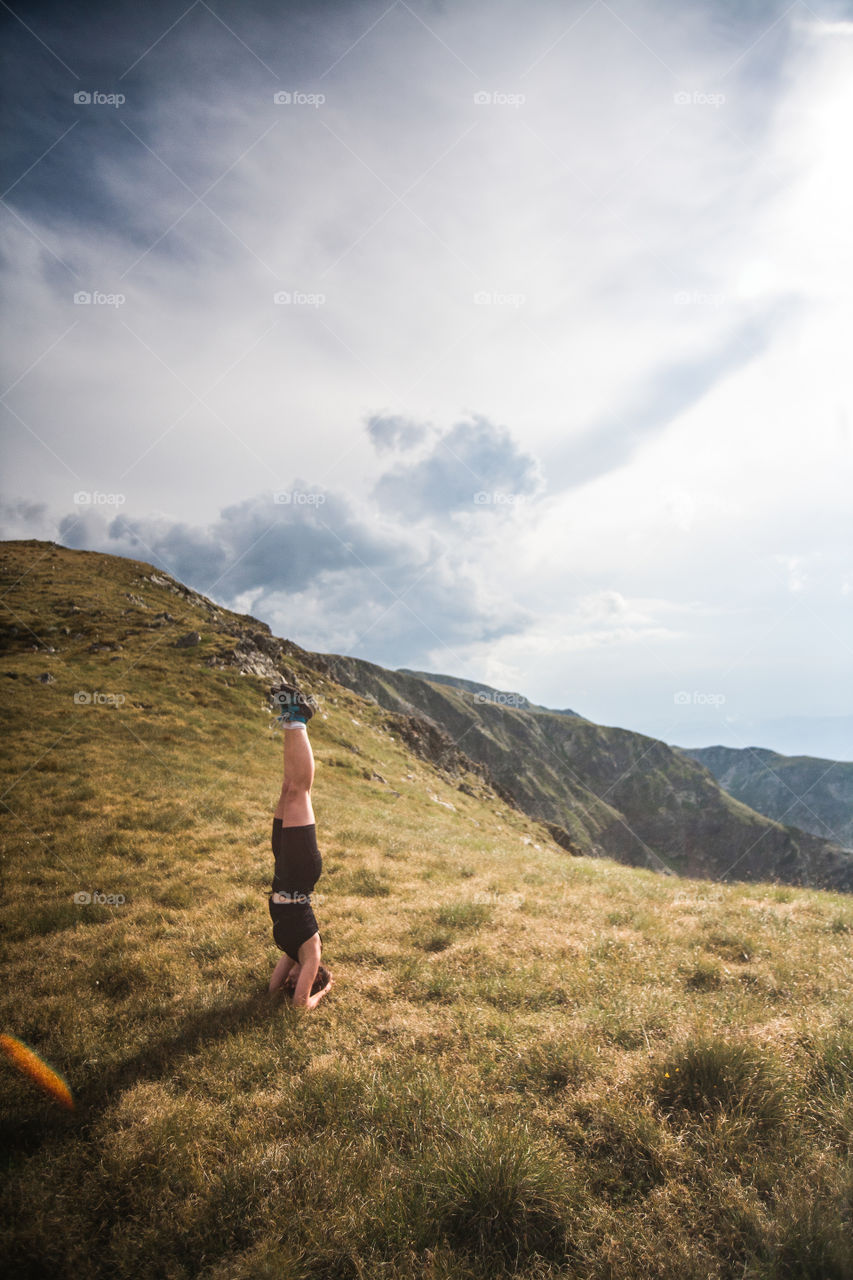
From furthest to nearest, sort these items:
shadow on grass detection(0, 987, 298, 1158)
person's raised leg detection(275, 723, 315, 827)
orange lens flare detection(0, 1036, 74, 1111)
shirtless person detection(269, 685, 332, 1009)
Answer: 1. person's raised leg detection(275, 723, 315, 827)
2. shirtless person detection(269, 685, 332, 1009)
3. orange lens flare detection(0, 1036, 74, 1111)
4. shadow on grass detection(0, 987, 298, 1158)

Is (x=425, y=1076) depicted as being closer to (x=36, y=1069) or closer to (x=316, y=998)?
(x=316, y=998)

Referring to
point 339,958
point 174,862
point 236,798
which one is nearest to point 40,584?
point 236,798

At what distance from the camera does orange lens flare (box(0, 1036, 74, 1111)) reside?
17.8ft

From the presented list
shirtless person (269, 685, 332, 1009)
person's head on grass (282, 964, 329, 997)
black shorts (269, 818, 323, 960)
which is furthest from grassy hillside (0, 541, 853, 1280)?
black shorts (269, 818, 323, 960)

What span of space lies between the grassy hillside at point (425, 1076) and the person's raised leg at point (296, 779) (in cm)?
243

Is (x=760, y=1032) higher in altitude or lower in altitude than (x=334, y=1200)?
higher

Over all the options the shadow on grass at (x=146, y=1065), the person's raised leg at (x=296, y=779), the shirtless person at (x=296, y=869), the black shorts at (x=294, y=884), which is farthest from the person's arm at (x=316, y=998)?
the person's raised leg at (x=296, y=779)

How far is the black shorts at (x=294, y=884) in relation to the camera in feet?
23.1

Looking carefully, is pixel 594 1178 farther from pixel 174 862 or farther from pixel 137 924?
pixel 174 862

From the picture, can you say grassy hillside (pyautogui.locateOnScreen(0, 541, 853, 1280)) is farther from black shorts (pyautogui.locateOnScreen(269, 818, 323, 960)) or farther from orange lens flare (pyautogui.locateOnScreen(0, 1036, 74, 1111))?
black shorts (pyautogui.locateOnScreen(269, 818, 323, 960))

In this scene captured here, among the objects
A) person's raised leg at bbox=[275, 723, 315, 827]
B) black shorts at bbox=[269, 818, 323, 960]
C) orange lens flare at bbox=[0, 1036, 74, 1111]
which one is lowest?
orange lens flare at bbox=[0, 1036, 74, 1111]

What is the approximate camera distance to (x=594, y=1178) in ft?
13.8

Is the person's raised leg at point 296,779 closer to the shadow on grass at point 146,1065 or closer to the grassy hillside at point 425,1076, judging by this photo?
the shadow on grass at point 146,1065

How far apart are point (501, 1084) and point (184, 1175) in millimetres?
2980
